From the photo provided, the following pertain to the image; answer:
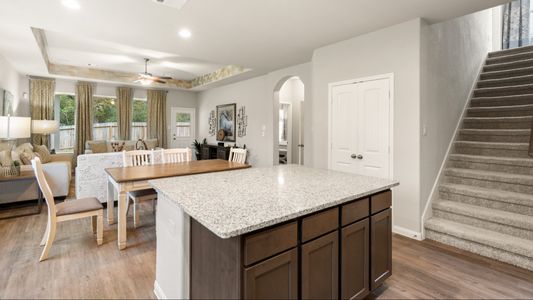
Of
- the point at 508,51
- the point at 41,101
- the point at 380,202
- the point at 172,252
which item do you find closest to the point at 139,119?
the point at 41,101

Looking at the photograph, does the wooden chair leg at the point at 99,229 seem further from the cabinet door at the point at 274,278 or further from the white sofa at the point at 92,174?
the cabinet door at the point at 274,278

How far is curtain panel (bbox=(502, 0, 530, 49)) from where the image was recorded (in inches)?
235

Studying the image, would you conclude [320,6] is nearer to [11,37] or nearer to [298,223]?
[298,223]

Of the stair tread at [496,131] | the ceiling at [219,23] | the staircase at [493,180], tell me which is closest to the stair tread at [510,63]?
the staircase at [493,180]

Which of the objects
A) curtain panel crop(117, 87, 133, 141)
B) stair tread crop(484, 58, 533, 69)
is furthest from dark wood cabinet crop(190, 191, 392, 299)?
curtain panel crop(117, 87, 133, 141)

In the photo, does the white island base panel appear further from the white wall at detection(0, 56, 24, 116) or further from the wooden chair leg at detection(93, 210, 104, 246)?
the white wall at detection(0, 56, 24, 116)

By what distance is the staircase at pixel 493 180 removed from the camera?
2.70m

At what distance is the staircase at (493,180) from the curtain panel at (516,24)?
2.00m

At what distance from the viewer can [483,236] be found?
8.95 feet

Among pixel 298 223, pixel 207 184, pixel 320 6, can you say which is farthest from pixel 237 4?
pixel 298 223

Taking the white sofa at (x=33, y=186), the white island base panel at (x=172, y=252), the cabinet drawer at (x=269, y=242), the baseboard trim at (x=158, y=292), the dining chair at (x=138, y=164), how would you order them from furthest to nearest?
the white sofa at (x=33, y=186)
the dining chair at (x=138, y=164)
the baseboard trim at (x=158, y=292)
the white island base panel at (x=172, y=252)
the cabinet drawer at (x=269, y=242)

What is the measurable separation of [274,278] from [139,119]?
8.40 metres

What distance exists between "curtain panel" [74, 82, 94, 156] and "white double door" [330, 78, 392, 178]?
692 centimetres

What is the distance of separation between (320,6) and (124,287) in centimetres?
317
